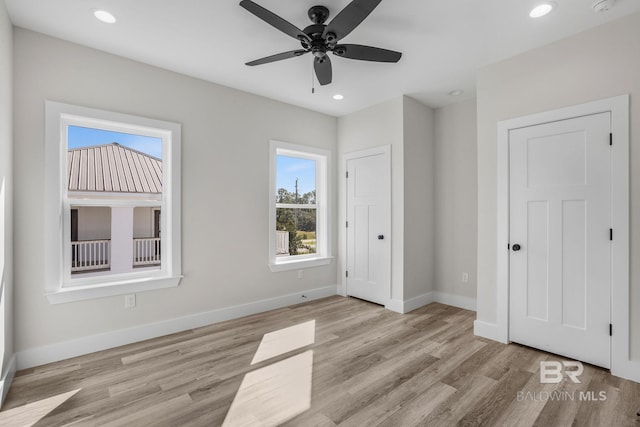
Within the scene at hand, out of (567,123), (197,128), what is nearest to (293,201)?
(197,128)

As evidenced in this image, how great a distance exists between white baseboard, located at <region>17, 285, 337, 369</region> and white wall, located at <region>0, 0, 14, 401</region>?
191mm

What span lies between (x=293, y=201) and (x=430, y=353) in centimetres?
261

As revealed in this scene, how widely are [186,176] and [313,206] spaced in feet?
6.26

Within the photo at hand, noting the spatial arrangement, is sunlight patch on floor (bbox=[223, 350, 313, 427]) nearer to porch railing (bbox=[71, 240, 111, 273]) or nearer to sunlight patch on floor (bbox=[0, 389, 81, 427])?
sunlight patch on floor (bbox=[0, 389, 81, 427])

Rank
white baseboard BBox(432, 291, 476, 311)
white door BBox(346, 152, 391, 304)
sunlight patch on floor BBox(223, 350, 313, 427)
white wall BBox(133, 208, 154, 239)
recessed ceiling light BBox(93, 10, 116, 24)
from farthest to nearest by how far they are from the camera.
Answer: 1. white door BBox(346, 152, 391, 304)
2. white baseboard BBox(432, 291, 476, 311)
3. white wall BBox(133, 208, 154, 239)
4. recessed ceiling light BBox(93, 10, 116, 24)
5. sunlight patch on floor BBox(223, 350, 313, 427)

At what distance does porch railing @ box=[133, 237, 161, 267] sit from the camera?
3172mm

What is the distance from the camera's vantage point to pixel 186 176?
11.0ft

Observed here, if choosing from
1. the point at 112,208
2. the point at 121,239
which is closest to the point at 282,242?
the point at 121,239

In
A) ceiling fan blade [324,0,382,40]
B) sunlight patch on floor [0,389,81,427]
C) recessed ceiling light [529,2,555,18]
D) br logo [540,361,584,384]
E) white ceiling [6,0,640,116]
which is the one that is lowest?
sunlight patch on floor [0,389,81,427]

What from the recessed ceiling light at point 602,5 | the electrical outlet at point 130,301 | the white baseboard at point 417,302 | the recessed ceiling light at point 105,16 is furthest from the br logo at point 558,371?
the recessed ceiling light at point 105,16

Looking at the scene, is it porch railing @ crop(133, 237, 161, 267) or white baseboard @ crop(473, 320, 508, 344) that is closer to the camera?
white baseboard @ crop(473, 320, 508, 344)

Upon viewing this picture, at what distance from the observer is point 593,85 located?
2.50 meters

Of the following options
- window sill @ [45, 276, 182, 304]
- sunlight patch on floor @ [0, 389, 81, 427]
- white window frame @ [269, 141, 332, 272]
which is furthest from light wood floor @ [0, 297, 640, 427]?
white window frame @ [269, 141, 332, 272]

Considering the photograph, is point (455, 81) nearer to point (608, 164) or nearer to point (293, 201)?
point (608, 164)
